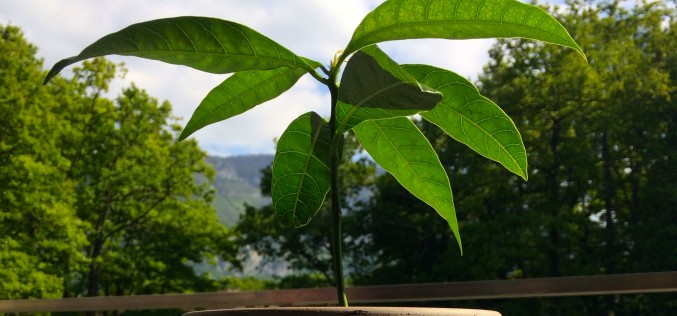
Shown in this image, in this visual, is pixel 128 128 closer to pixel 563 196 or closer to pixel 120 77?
pixel 120 77

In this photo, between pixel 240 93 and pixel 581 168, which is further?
pixel 581 168

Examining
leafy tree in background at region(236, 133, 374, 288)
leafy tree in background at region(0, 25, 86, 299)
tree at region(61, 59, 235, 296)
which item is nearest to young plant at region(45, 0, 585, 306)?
leafy tree in background at region(0, 25, 86, 299)

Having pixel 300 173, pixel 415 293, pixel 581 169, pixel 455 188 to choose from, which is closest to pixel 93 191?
pixel 455 188

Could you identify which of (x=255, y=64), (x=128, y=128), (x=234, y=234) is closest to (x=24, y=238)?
(x=128, y=128)

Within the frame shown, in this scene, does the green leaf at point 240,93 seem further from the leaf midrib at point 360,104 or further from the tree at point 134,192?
the tree at point 134,192

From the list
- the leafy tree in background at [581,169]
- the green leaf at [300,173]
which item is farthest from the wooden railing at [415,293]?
the leafy tree in background at [581,169]

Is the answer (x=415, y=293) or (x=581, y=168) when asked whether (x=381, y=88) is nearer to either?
(x=415, y=293)

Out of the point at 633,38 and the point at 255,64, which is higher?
the point at 633,38
